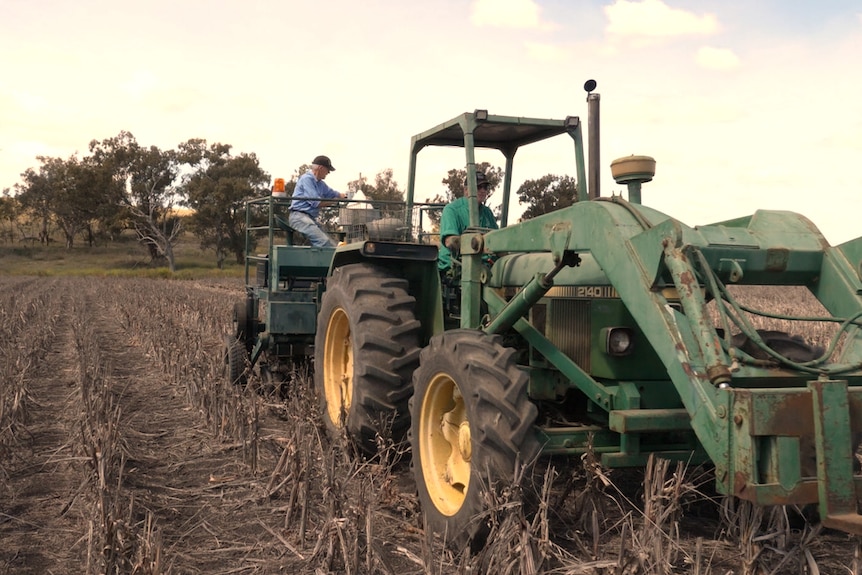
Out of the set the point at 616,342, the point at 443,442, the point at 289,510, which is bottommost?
the point at 289,510

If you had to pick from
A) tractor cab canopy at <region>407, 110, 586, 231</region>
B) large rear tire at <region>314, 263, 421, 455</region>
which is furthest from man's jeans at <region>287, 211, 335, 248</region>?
large rear tire at <region>314, 263, 421, 455</region>

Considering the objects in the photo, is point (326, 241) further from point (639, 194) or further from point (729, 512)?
point (729, 512)

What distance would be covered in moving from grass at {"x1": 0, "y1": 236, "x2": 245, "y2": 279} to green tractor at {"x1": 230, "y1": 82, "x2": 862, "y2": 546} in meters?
38.0

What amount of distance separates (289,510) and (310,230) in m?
3.81

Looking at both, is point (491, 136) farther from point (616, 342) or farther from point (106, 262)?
point (106, 262)

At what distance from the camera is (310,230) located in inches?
285

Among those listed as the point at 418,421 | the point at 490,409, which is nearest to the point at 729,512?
the point at 490,409

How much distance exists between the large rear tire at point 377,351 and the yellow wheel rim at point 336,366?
31 centimetres

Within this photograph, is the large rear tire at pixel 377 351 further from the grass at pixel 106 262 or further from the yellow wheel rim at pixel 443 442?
the grass at pixel 106 262

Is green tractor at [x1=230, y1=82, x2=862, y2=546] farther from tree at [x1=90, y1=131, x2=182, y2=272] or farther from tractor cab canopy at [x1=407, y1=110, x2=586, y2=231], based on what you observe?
tree at [x1=90, y1=131, x2=182, y2=272]

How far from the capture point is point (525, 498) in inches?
124

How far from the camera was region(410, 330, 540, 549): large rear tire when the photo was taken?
3.16 metres

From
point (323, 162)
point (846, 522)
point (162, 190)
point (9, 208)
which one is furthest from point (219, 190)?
point (846, 522)

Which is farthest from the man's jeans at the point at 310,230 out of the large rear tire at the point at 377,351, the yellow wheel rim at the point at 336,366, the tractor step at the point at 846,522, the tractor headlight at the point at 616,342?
the tractor step at the point at 846,522
